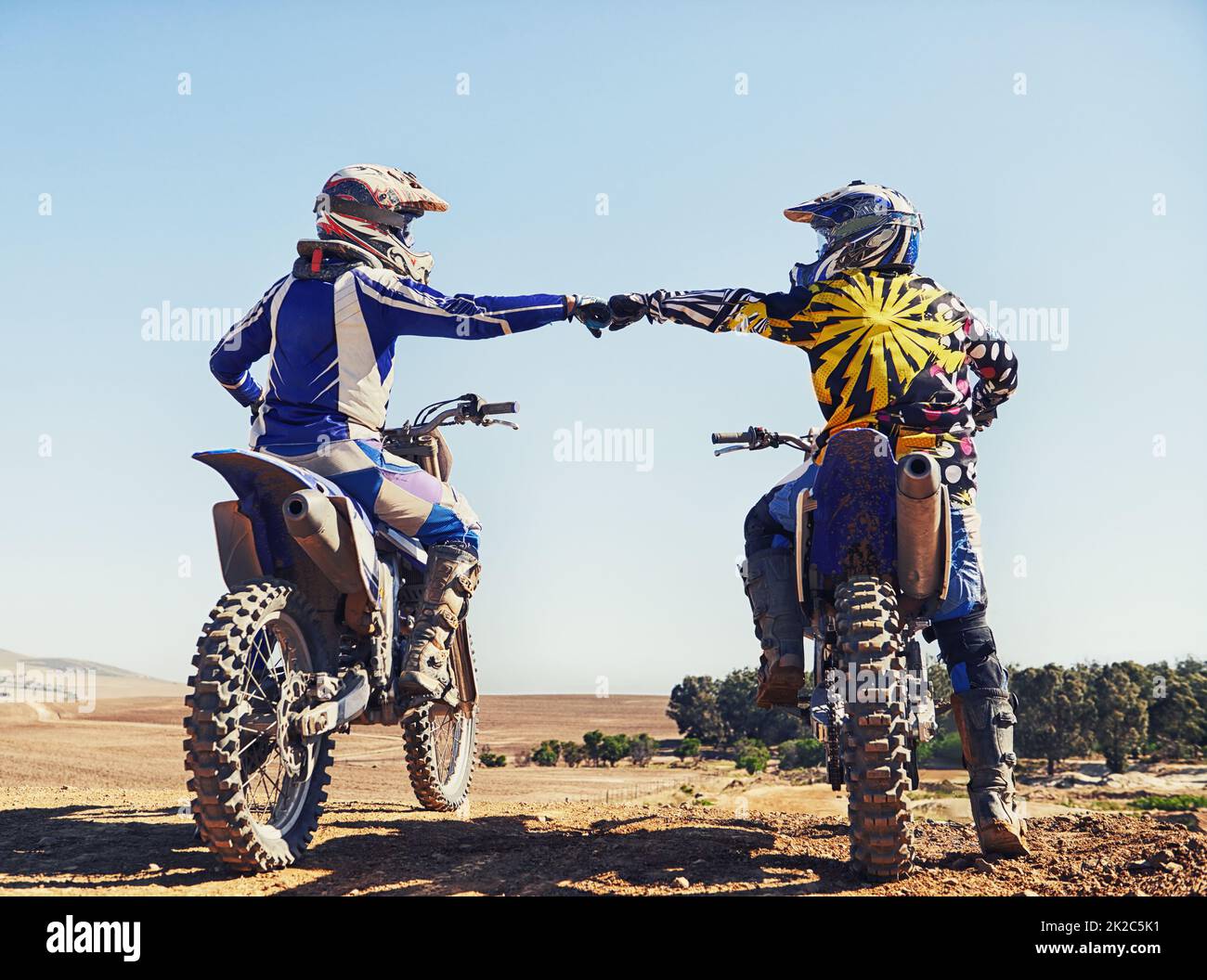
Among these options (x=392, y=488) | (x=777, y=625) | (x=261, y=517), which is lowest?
(x=777, y=625)

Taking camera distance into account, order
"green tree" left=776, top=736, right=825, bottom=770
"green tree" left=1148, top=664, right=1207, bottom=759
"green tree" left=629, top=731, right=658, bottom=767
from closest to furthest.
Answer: "green tree" left=1148, top=664, right=1207, bottom=759 → "green tree" left=776, top=736, right=825, bottom=770 → "green tree" left=629, top=731, right=658, bottom=767

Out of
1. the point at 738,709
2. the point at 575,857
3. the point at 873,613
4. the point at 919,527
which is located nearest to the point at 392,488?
the point at 575,857

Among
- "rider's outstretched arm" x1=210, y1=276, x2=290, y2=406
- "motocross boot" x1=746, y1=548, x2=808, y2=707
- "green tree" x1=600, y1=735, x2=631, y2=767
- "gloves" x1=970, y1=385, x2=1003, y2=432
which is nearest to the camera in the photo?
"motocross boot" x1=746, y1=548, x2=808, y2=707

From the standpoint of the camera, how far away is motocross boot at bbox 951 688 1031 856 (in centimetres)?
556

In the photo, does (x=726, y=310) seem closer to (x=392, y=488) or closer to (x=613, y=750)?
(x=392, y=488)

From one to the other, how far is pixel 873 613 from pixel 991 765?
124cm

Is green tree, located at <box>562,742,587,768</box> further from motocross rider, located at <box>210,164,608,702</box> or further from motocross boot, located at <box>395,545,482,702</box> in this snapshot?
motocross rider, located at <box>210,164,608,702</box>

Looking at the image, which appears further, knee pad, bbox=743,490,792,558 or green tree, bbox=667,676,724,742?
green tree, bbox=667,676,724,742

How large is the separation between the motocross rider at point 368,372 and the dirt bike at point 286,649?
0.16 metres

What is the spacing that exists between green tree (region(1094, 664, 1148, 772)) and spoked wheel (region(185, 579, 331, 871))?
46.5 ft

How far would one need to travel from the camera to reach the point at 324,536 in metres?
5.54

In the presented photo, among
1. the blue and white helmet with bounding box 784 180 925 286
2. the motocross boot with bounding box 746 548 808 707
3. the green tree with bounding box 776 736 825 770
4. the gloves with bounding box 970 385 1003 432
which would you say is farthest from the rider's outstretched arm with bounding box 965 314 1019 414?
the green tree with bounding box 776 736 825 770
